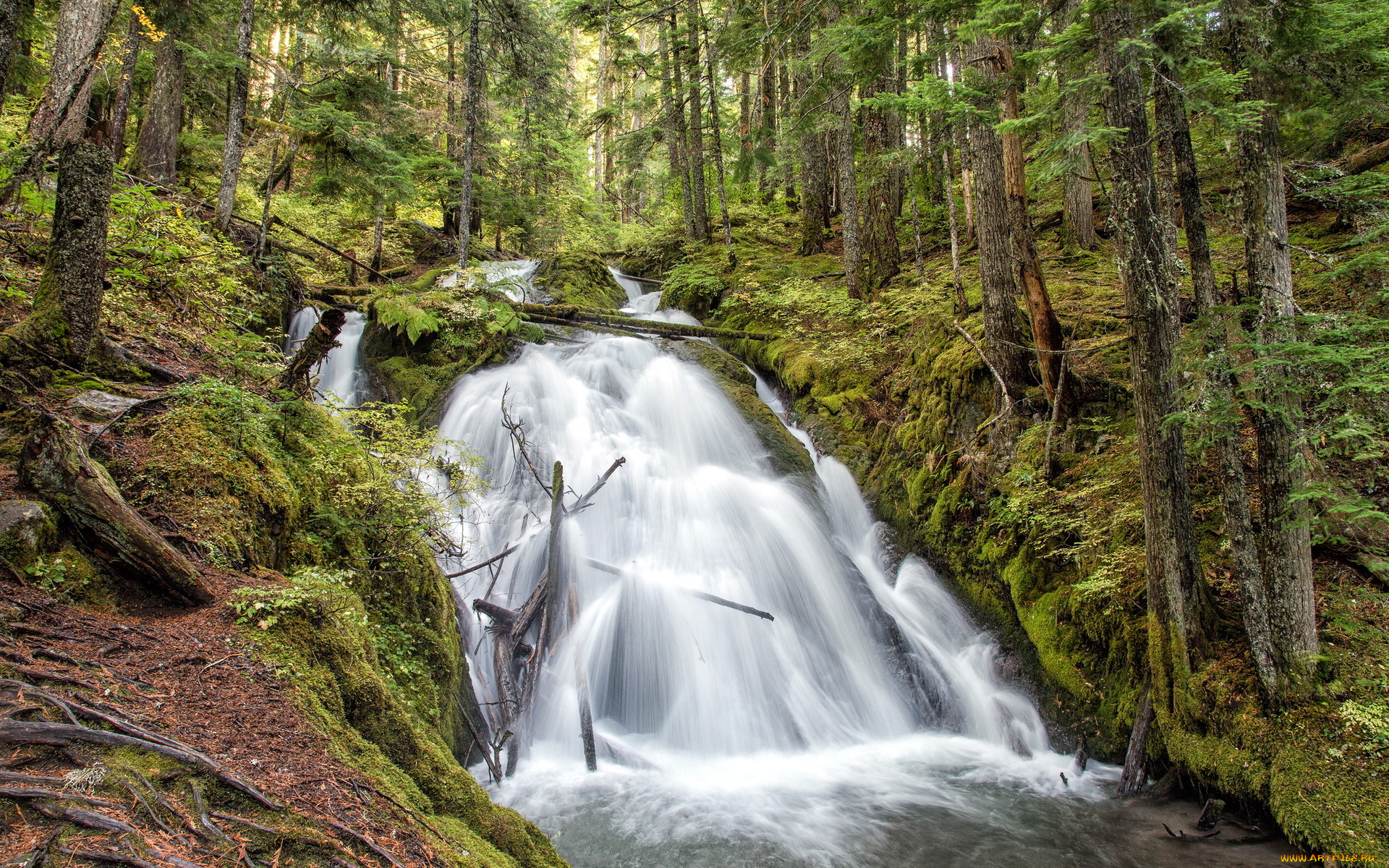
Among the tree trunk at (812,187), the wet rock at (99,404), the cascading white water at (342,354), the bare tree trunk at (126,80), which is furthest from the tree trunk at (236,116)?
the tree trunk at (812,187)

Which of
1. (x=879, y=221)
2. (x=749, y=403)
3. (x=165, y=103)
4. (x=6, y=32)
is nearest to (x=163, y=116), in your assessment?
(x=165, y=103)

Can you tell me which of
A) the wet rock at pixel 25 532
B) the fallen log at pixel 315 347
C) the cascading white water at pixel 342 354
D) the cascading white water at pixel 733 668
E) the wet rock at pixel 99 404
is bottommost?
the cascading white water at pixel 733 668

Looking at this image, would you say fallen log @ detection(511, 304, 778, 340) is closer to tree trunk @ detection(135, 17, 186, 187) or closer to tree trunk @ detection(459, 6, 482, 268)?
tree trunk @ detection(459, 6, 482, 268)

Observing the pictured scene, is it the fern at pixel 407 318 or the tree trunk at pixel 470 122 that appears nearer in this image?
the fern at pixel 407 318

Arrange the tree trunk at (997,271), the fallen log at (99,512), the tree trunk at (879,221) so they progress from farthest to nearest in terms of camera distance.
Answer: the tree trunk at (879,221) < the tree trunk at (997,271) < the fallen log at (99,512)

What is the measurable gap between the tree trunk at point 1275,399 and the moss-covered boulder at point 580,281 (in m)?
12.4

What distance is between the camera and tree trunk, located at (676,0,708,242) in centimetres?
1501

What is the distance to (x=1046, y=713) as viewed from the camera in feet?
21.1

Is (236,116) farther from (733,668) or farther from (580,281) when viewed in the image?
(733,668)

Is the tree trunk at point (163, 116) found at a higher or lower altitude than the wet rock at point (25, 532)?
higher

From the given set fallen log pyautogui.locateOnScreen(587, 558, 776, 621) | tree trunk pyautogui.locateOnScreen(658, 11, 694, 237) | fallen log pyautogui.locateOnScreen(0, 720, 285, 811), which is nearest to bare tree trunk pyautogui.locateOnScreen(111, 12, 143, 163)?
tree trunk pyautogui.locateOnScreen(658, 11, 694, 237)

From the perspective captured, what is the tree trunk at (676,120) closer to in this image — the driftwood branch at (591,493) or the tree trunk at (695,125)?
the tree trunk at (695,125)

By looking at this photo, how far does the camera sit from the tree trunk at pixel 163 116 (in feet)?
35.8

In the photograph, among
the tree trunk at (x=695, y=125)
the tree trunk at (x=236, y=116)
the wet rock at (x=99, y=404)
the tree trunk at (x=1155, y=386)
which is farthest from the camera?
the tree trunk at (x=695, y=125)
